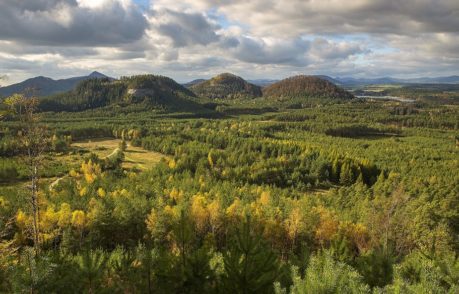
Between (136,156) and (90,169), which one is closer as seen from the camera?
(90,169)

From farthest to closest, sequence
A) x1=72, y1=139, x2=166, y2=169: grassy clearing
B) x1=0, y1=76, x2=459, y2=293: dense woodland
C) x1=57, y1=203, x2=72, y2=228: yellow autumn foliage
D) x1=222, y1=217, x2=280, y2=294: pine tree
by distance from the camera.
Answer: x1=72, y1=139, x2=166, y2=169: grassy clearing, x1=57, y1=203, x2=72, y2=228: yellow autumn foliage, x1=222, y1=217, x2=280, y2=294: pine tree, x1=0, y1=76, x2=459, y2=293: dense woodland

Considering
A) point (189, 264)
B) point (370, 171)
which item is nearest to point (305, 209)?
point (189, 264)

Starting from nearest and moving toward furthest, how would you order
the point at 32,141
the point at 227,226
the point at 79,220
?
the point at 32,141
the point at 79,220
the point at 227,226

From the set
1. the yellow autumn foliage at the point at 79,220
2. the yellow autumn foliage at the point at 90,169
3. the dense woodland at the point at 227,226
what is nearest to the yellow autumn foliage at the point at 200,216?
the dense woodland at the point at 227,226

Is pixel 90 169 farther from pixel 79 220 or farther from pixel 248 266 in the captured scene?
pixel 248 266

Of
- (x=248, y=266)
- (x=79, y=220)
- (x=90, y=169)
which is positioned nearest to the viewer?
(x=248, y=266)

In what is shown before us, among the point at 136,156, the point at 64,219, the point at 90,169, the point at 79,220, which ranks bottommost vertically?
the point at 136,156

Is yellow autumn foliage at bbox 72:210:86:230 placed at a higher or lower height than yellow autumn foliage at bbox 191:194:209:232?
higher

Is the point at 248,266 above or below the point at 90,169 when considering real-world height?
above

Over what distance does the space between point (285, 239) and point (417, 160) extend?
124149 mm

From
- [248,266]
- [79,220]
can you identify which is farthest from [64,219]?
[248,266]

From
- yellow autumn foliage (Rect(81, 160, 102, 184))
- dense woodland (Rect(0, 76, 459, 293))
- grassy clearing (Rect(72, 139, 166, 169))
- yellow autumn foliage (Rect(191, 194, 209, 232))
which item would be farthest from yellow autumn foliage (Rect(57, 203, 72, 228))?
grassy clearing (Rect(72, 139, 166, 169))

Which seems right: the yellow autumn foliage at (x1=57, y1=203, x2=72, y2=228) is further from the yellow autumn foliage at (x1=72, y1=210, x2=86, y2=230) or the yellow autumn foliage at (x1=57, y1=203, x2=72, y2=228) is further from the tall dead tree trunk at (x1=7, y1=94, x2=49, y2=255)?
the tall dead tree trunk at (x1=7, y1=94, x2=49, y2=255)

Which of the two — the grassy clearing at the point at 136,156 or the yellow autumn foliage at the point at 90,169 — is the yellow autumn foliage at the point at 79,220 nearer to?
the yellow autumn foliage at the point at 90,169
